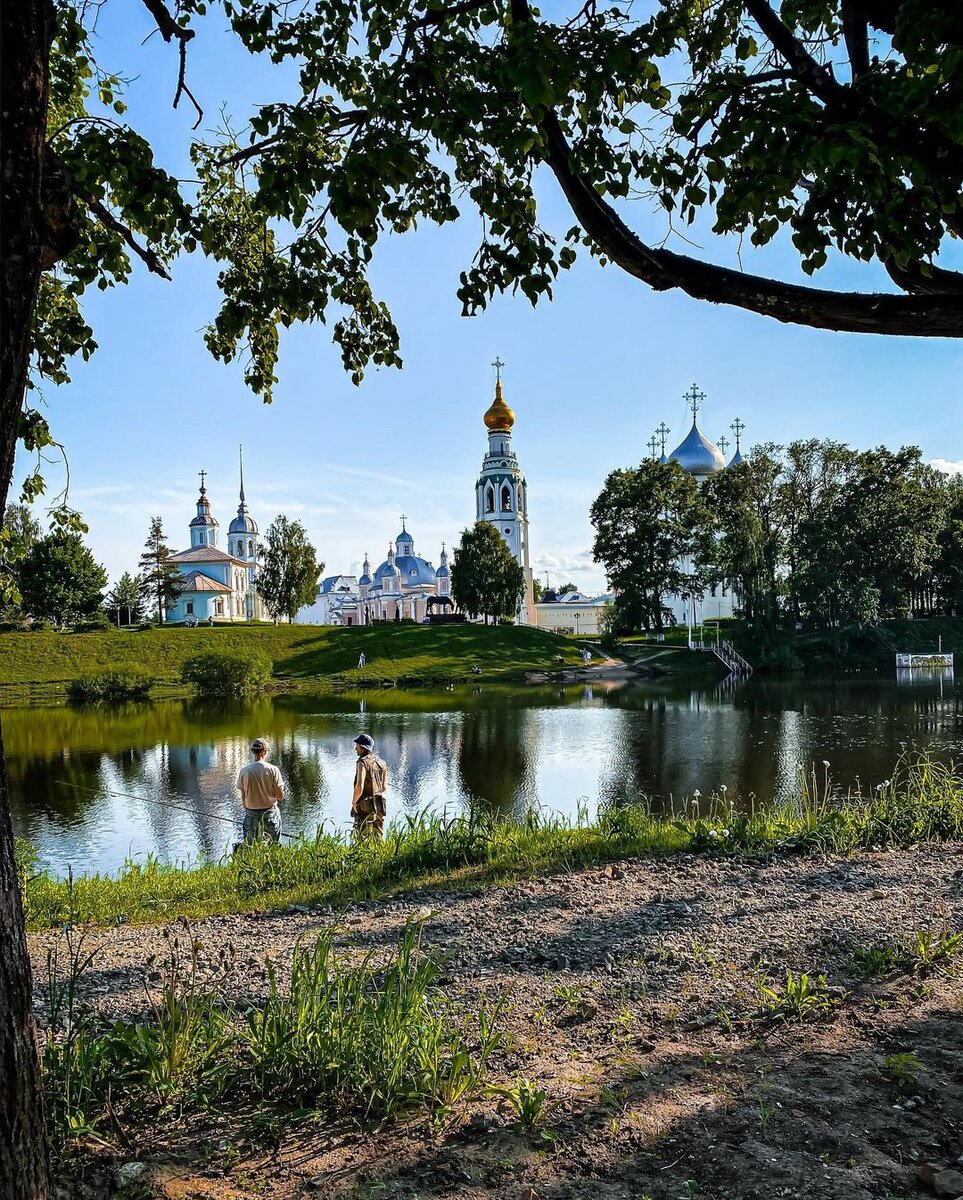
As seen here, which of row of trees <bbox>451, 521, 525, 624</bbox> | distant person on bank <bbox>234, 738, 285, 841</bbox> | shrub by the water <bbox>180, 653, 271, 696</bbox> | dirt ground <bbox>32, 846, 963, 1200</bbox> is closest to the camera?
dirt ground <bbox>32, 846, 963, 1200</bbox>

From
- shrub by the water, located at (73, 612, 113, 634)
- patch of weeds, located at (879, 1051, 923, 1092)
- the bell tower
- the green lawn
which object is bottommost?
patch of weeds, located at (879, 1051, 923, 1092)

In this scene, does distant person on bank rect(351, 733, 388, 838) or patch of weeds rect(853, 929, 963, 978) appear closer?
patch of weeds rect(853, 929, 963, 978)

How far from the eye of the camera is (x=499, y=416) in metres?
79.2

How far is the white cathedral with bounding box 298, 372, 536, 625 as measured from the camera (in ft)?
261

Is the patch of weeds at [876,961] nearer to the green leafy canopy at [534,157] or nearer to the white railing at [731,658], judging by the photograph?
the green leafy canopy at [534,157]

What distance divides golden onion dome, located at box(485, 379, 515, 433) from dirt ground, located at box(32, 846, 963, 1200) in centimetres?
7656

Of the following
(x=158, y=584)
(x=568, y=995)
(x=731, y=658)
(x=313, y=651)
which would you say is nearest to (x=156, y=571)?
(x=158, y=584)

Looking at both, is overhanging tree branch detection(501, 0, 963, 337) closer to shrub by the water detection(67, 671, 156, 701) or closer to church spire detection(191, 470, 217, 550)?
shrub by the water detection(67, 671, 156, 701)

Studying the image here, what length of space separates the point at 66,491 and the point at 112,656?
4824 centimetres

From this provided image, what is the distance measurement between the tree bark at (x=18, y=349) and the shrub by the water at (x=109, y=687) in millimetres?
40311

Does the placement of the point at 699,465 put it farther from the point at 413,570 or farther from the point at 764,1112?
the point at 764,1112

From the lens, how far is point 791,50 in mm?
4301

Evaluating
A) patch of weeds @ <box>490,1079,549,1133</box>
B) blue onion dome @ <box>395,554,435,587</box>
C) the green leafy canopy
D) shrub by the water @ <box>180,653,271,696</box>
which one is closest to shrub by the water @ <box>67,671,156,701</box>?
shrub by the water @ <box>180,653,271,696</box>

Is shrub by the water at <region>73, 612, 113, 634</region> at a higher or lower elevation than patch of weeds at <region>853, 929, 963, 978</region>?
higher
